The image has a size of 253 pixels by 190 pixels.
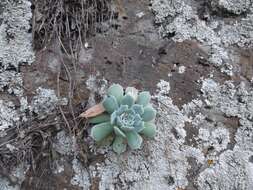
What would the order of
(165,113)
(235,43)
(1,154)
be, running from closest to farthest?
(1,154), (165,113), (235,43)

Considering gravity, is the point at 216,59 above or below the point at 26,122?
above

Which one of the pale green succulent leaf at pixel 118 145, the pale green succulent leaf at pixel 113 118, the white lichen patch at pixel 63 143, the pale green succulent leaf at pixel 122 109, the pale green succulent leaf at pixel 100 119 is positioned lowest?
the white lichen patch at pixel 63 143

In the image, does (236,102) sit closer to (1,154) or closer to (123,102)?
(123,102)

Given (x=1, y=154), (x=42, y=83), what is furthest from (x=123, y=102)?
(x=1, y=154)

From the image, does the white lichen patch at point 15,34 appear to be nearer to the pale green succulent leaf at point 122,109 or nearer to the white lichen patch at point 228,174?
the pale green succulent leaf at point 122,109

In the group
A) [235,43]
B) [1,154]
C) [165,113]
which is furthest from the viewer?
[235,43]

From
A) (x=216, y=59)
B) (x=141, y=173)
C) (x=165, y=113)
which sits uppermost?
(x=216, y=59)

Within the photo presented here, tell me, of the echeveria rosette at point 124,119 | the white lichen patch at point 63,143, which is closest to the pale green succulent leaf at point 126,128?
the echeveria rosette at point 124,119
